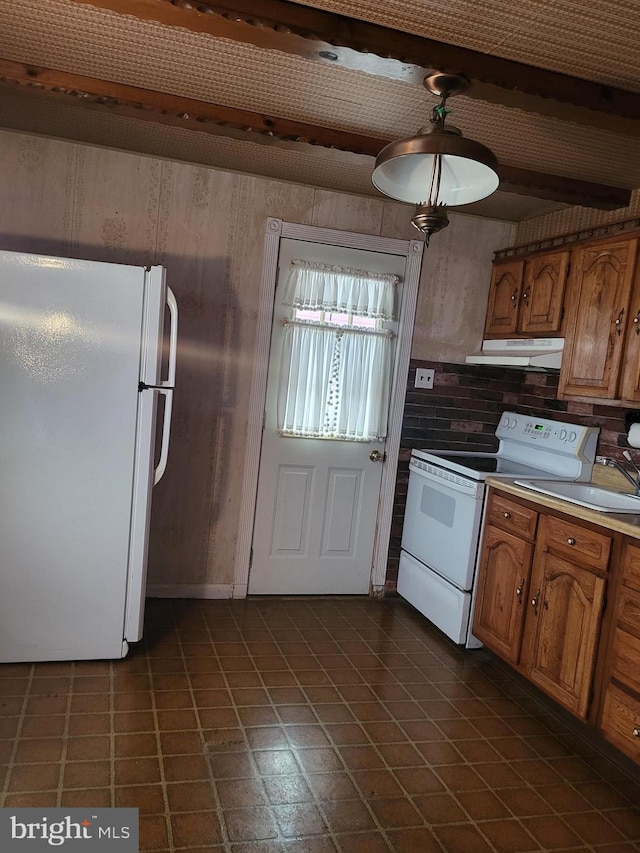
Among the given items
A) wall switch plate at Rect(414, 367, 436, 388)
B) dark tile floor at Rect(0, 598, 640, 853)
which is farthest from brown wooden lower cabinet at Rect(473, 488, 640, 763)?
wall switch plate at Rect(414, 367, 436, 388)

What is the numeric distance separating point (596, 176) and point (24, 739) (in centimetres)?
330

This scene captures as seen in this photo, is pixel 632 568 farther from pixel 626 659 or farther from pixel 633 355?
pixel 633 355

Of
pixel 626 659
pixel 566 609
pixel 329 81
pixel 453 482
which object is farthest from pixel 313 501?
pixel 329 81

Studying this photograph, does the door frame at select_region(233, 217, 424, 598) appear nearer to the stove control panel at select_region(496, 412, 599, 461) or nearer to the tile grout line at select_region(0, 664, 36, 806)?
the stove control panel at select_region(496, 412, 599, 461)

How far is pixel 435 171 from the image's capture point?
70.1 inches

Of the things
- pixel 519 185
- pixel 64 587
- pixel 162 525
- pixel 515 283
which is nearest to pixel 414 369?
pixel 515 283

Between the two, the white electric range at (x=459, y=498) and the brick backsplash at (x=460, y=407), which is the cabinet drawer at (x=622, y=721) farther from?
the brick backsplash at (x=460, y=407)

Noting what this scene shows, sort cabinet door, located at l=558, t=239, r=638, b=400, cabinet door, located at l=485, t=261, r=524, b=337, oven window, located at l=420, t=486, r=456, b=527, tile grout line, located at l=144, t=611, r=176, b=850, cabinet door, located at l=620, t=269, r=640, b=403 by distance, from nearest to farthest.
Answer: tile grout line, located at l=144, t=611, r=176, b=850
cabinet door, located at l=620, t=269, r=640, b=403
cabinet door, located at l=558, t=239, r=638, b=400
oven window, located at l=420, t=486, r=456, b=527
cabinet door, located at l=485, t=261, r=524, b=337

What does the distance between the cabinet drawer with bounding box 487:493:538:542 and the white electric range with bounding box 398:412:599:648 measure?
0.09m

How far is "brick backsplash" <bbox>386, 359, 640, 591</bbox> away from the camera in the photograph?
4.17 metres

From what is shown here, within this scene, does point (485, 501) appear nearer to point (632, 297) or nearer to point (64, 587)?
point (632, 297)

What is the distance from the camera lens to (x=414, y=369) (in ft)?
13.6

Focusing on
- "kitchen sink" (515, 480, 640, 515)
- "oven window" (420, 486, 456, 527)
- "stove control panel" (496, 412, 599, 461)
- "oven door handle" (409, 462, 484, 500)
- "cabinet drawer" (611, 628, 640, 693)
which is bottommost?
"cabinet drawer" (611, 628, 640, 693)

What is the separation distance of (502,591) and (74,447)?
2.09 m
